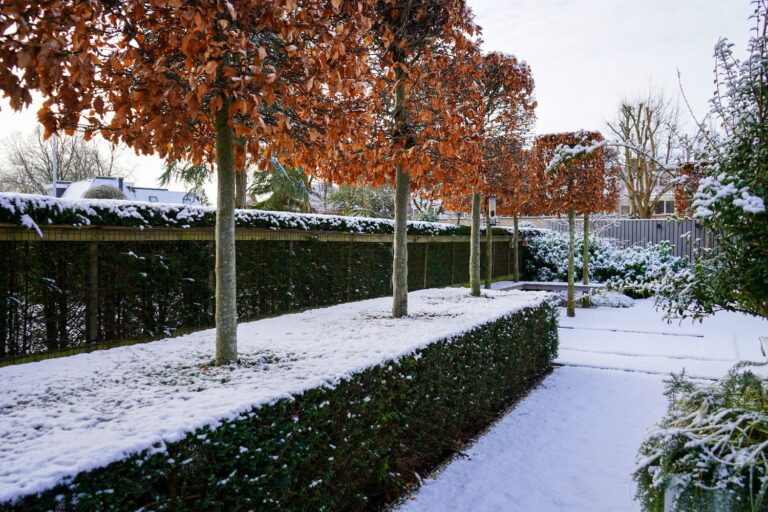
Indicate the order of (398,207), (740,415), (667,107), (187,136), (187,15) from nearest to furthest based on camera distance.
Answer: (740,415)
(187,15)
(187,136)
(398,207)
(667,107)

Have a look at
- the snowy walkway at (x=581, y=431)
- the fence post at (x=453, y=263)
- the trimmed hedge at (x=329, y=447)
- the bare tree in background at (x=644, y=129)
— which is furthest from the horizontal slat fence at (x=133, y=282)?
the bare tree in background at (x=644, y=129)

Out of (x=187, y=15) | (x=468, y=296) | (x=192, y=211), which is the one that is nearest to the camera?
(x=187, y=15)

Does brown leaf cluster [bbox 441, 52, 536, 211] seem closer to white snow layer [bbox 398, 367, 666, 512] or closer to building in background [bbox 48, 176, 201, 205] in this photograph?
white snow layer [bbox 398, 367, 666, 512]

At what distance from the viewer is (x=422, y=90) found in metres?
5.90

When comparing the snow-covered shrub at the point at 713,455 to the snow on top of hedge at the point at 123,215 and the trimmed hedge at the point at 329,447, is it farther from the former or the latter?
the snow on top of hedge at the point at 123,215

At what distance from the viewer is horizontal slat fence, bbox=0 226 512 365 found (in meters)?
3.87

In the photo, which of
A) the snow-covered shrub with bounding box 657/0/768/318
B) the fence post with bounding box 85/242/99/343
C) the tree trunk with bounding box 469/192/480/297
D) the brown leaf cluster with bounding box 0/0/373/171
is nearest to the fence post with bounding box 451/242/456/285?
the tree trunk with bounding box 469/192/480/297

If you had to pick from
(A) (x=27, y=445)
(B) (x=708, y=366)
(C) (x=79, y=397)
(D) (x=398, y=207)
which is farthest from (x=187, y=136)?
(B) (x=708, y=366)

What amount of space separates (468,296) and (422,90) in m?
3.28

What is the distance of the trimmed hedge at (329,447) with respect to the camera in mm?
1736

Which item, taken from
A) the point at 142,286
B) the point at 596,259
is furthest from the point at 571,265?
the point at 142,286

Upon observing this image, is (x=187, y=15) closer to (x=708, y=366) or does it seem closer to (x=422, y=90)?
(x=422, y=90)

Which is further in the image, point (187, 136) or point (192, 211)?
point (192, 211)

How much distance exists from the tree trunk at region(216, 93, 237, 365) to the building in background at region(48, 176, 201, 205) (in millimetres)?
16237
